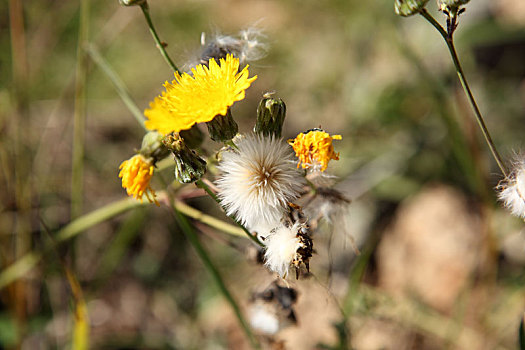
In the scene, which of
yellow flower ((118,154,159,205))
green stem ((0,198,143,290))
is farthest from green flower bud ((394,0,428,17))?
green stem ((0,198,143,290))

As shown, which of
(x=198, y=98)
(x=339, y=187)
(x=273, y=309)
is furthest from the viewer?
(x=339, y=187)

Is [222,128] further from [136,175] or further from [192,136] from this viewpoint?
[136,175]

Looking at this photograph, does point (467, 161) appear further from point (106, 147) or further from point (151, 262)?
point (106, 147)

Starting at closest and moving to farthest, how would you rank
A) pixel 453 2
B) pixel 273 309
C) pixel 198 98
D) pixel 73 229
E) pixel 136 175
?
pixel 453 2, pixel 198 98, pixel 136 175, pixel 273 309, pixel 73 229

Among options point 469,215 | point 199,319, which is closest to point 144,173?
point 199,319

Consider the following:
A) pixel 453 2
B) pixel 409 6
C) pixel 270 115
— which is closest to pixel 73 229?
pixel 270 115

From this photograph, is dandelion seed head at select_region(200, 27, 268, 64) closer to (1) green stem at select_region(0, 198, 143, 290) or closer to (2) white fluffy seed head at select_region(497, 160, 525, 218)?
(1) green stem at select_region(0, 198, 143, 290)
